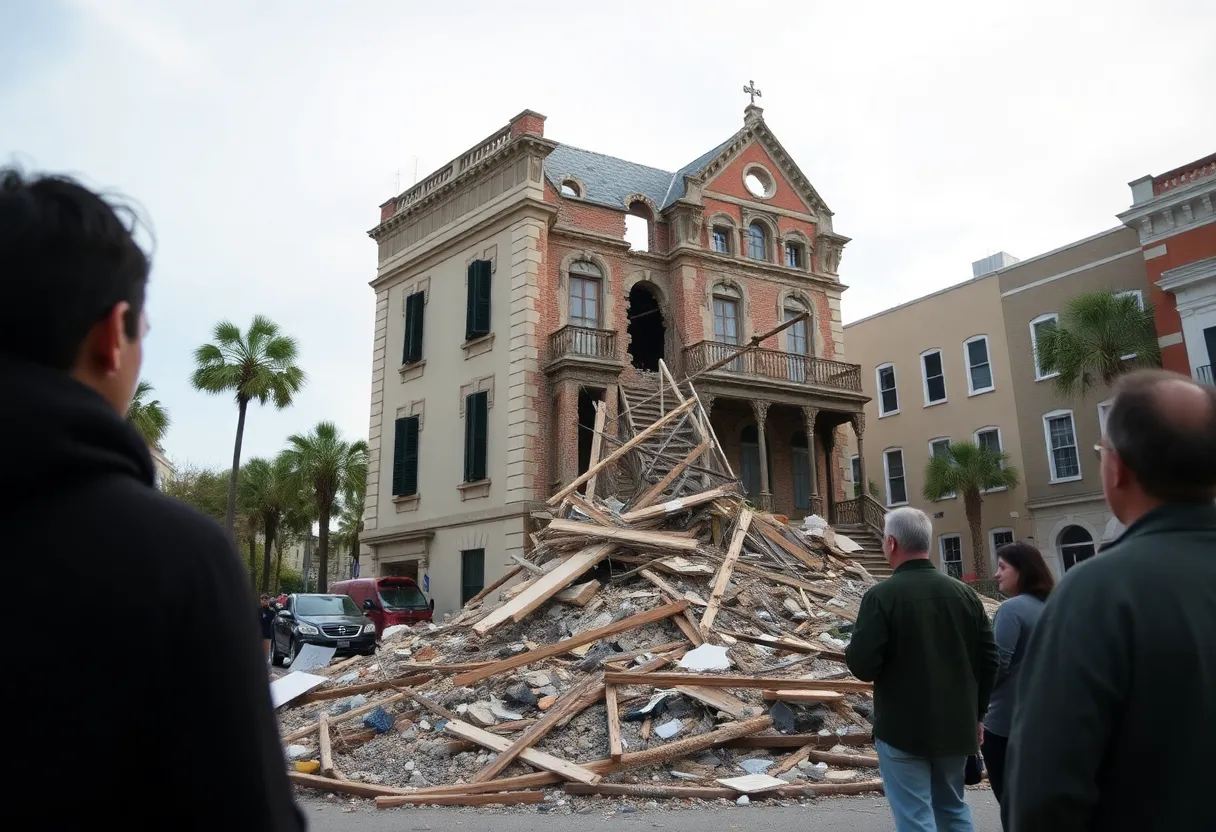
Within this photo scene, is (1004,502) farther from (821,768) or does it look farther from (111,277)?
(111,277)

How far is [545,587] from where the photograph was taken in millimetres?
12406

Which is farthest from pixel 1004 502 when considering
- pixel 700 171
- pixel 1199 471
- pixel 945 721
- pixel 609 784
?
pixel 1199 471

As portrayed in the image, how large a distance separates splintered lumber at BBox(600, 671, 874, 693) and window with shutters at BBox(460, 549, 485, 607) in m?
13.7

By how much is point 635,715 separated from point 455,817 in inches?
86.5

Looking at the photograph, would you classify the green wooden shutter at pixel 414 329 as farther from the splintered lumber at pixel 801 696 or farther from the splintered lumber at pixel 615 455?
the splintered lumber at pixel 801 696

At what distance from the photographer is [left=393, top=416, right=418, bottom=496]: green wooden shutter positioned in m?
25.2

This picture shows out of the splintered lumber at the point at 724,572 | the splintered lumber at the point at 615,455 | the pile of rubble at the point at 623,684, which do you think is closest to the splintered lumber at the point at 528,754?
the pile of rubble at the point at 623,684

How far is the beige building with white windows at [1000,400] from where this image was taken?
89.0 feet

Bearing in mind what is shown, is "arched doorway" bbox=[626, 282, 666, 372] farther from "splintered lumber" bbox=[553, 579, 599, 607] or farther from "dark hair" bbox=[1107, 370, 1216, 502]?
"dark hair" bbox=[1107, 370, 1216, 502]

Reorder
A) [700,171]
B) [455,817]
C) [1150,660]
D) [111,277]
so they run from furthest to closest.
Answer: [700,171], [455,817], [1150,660], [111,277]

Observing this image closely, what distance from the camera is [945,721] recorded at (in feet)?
13.2

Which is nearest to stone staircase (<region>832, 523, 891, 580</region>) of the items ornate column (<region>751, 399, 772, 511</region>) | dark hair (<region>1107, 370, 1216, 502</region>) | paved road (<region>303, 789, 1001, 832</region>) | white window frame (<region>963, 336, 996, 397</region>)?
ornate column (<region>751, 399, 772, 511</region>)

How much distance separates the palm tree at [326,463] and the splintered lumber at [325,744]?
2582cm

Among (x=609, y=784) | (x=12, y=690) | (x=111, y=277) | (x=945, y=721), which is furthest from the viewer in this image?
(x=609, y=784)
